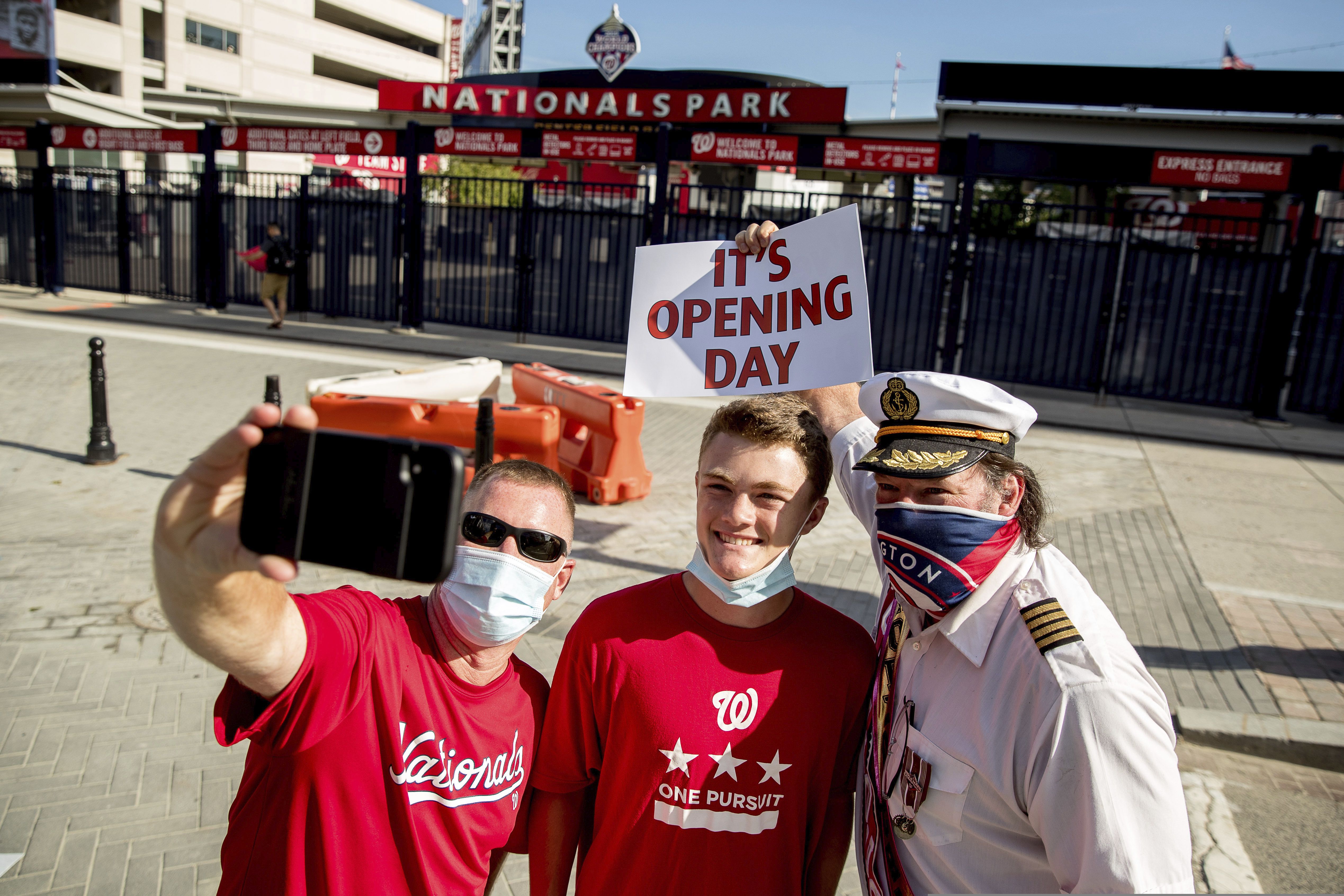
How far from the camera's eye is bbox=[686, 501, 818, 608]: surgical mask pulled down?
2250 millimetres

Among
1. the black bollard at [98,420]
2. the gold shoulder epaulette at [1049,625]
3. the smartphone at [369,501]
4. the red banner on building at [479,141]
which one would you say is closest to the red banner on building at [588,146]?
the red banner on building at [479,141]

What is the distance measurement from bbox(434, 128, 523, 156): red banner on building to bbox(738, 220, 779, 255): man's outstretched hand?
15.4m

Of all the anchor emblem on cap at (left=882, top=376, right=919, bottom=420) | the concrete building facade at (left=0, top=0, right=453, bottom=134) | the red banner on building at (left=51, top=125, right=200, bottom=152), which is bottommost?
the anchor emblem on cap at (left=882, top=376, right=919, bottom=420)

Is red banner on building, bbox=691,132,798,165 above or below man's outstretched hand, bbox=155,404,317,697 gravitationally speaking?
above

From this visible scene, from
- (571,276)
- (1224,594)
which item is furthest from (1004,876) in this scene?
(571,276)

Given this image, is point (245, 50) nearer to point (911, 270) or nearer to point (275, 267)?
point (275, 267)

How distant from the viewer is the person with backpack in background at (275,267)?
17.1m

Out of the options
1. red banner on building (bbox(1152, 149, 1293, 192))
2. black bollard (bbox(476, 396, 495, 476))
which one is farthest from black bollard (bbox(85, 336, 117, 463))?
red banner on building (bbox(1152, 149, 1293, 192))

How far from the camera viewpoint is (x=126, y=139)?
1948cm

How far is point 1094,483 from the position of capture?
391 inches

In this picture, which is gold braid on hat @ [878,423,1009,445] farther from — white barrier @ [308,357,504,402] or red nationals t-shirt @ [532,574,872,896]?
white barrier @ [308,357,504,402]

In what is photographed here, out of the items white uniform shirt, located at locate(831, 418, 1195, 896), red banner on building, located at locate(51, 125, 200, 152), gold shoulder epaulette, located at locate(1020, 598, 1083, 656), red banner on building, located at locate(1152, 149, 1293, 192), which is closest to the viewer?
white uniform shirt, located at locate(831, 418, 1195, 896)

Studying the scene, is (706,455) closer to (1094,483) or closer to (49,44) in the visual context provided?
(1094,483)

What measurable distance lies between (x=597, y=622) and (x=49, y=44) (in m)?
29.2
